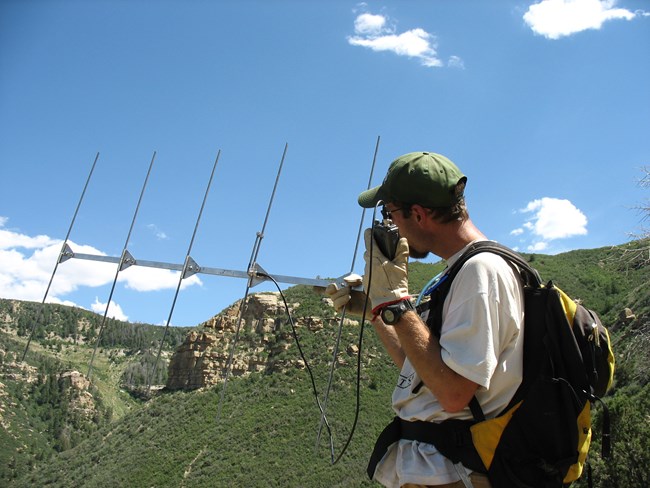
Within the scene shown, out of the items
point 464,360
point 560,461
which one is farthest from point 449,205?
point 560,461

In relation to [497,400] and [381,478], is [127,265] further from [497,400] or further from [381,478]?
[497,400]

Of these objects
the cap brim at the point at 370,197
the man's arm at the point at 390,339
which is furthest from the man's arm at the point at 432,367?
the cap brim at the point at 370,197

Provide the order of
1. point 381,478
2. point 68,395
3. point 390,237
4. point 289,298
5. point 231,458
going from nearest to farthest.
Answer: point 381,478
point 390,237
point 231,458
point 289,298
point 68,395

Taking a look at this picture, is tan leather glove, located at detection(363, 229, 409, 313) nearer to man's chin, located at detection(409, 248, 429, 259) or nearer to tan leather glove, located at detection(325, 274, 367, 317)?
man's chin, located at detection(409, 248, 429, 259)

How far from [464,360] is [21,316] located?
5527 inches

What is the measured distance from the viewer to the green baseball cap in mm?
2508

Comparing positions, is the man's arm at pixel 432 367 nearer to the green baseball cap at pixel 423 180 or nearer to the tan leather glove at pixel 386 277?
the tan leather glove at pixel 386 277

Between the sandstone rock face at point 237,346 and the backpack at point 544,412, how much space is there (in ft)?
182

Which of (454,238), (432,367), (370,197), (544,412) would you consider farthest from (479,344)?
(370,197)

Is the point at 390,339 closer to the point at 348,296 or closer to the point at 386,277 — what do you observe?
the point at 386,277

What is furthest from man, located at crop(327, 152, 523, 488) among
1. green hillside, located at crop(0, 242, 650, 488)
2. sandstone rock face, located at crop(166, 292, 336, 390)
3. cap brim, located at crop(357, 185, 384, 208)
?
sandstone rock face, located at crop(166, 292, 336, 390)

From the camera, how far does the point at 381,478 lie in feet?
8.05

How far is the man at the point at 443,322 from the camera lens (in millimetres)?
2117

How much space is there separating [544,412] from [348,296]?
1.49m
